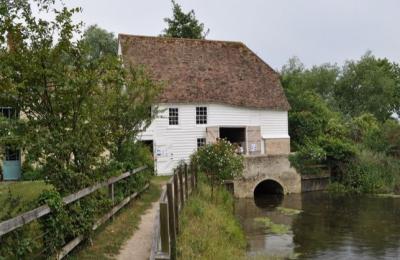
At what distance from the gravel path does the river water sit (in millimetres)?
3622

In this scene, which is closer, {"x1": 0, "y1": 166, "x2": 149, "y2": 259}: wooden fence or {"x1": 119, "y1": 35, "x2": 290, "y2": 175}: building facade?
{"x1": 0, "y1": 166, "x2": 149, "y2": 259}: wooden fence

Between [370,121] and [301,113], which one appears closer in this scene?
[301,113]

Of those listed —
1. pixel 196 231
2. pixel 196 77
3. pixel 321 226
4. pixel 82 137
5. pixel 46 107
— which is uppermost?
pixel 196 77

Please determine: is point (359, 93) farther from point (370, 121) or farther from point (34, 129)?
point (34, 129)

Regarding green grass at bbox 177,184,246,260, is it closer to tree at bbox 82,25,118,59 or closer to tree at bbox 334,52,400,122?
tree at bbox 82,25,118,59

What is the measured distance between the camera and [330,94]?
61812 mm

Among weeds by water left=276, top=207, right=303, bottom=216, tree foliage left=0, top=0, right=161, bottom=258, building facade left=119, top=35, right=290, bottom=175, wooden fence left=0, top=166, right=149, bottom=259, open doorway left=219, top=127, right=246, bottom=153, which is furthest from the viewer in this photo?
open doorway left=219, top=127, right=246, bottom=153

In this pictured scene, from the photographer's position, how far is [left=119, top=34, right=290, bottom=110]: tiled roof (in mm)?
31812

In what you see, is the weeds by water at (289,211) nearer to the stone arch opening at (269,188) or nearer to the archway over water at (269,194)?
the archway over water at (269,194)

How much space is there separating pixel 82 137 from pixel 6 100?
1.57m

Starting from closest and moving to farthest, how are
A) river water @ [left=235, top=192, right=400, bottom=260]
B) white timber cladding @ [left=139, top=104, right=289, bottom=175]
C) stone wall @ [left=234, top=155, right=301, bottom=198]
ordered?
river water @ [left=235, top=192, right=400, bottom=260]
stone wall @ [left=234, top=155, right=301, bottom=198]
white timber cladding @ [left=139, top=104, right=289, bottom=175]

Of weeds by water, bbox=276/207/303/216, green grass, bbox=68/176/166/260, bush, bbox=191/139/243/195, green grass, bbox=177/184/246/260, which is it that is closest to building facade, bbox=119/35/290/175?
weeds by water, bbox=276/207/303/216

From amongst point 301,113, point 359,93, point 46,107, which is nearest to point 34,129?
point 46,107

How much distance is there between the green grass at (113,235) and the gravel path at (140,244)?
0.39 feet
